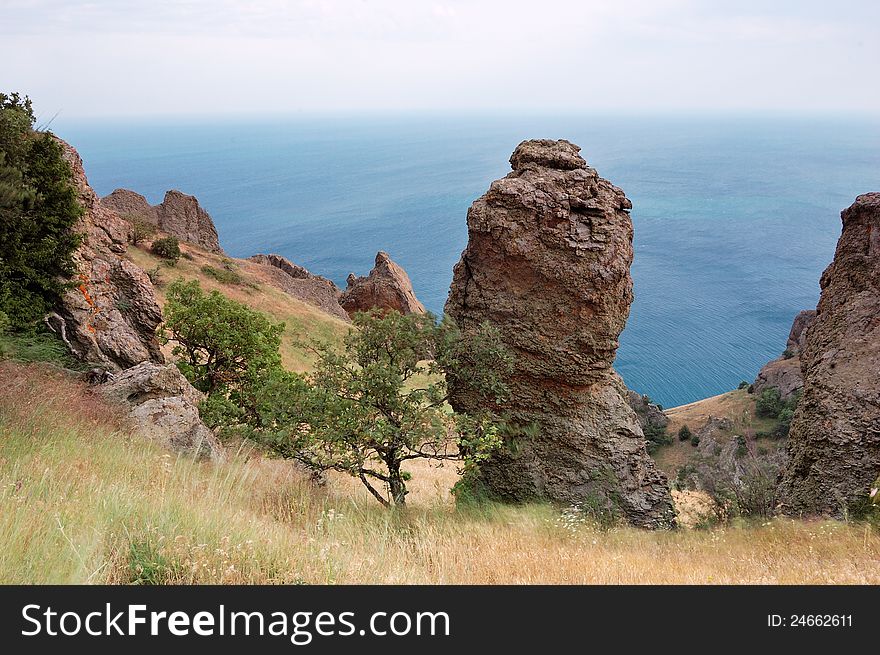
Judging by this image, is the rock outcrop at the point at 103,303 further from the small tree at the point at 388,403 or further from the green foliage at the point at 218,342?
the small tree at the point at 388,403

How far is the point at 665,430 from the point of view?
40.4m

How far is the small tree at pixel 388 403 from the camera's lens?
914 cm

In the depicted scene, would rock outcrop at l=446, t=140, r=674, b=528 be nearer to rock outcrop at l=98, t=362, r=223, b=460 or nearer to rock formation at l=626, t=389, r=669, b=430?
rock outcrop at l=98, t=362, r=223, b=460

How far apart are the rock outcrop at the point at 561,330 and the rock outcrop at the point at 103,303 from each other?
8263 mm

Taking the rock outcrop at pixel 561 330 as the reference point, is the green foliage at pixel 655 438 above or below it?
below

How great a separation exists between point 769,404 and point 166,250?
1652 inches

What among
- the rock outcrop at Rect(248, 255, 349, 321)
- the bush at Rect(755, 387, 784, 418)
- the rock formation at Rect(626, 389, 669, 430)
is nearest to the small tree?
the rock formation at Rect(626, 389, 669, 430)

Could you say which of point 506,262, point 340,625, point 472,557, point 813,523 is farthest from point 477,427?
point 340,625

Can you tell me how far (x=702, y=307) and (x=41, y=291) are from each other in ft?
345

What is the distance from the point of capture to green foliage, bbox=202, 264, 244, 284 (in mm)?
40969

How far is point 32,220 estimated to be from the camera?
13.1 meters

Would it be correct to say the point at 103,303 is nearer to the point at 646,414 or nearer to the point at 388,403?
the point at 388,403

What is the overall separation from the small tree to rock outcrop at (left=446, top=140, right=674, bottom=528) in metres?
0.75

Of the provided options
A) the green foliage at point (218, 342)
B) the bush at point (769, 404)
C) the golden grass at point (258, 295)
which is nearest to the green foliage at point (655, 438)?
the bush at point (769, 404)
